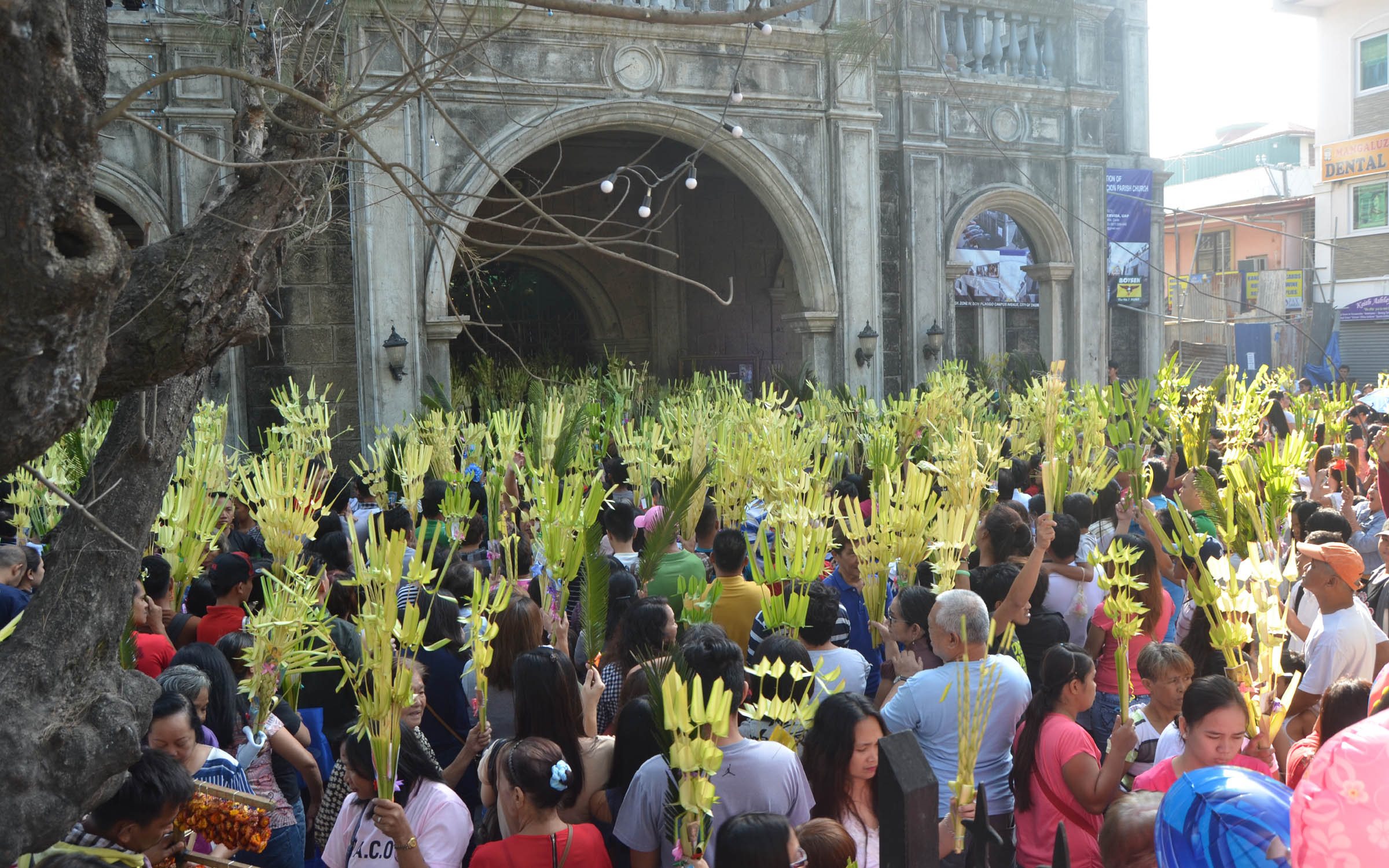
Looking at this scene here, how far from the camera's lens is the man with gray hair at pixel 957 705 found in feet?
11.3

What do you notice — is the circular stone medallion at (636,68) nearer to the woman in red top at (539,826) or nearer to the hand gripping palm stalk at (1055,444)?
the hand gripping palm stalk at (1055,444)

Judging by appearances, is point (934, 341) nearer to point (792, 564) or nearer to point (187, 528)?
point (792, 564)

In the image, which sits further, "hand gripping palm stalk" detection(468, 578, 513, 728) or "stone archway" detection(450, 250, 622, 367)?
"stone archway" detection(450, 250, 622, 367)

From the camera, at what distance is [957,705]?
3439mm

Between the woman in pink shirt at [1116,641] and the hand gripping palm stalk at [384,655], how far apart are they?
249 cm

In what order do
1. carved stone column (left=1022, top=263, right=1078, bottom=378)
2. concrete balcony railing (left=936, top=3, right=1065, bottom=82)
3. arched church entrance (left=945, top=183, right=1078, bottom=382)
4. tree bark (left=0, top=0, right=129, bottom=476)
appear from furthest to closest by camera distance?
1. carved stone column (left=1022, top=263, right=1078, bottom=378)
2. arched church entrance (left=945, top=183, right=1078, bottom=382)
3. concrete balcony railing (left=936, top=3, right=1065, bottom=82)
4. tree bark (left=0, top=0, right=129, bottom=476)

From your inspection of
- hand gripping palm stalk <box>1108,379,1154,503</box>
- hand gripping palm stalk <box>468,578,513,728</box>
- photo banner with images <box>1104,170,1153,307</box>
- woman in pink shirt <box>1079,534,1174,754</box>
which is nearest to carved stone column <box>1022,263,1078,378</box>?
photo banner with images <box>1104,170,1153,307</box>

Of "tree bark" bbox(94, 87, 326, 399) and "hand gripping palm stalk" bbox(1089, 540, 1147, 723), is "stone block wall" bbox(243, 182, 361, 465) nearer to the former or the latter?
"hand gripping palm stalk" bbox(1089, 540, 1147, 723)

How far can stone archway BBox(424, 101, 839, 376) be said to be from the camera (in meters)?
12.0

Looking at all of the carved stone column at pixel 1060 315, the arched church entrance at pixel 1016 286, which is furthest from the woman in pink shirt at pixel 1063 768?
the carved stone column at pixel 1060 315

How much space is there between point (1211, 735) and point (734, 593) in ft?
7.55

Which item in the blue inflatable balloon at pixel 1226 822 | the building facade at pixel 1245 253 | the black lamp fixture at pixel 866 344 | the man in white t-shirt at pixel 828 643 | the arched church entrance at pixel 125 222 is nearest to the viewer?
the blue inflatable balloon at pixel 1226 822

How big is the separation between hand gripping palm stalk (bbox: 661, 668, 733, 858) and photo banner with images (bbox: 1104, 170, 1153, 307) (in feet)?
50.9

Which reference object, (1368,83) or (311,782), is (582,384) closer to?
(311,782)
